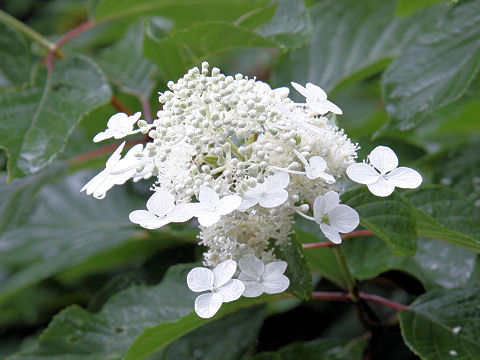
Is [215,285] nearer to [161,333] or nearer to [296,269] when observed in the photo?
[296,269]

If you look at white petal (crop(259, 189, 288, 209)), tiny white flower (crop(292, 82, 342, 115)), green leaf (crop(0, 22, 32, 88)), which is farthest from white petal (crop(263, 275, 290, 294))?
green leaf (crop(0, 22, 32, 88))

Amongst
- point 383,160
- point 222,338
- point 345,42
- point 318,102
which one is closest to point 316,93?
point 318,102

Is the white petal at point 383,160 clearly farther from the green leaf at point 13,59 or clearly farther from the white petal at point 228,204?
the green leaf at point 13,59

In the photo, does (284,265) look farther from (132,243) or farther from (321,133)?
(132,243)

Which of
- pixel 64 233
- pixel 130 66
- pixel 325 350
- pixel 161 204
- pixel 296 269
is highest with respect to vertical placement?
pixel 161 204

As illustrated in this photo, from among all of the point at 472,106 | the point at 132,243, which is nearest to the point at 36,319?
the point at 132,243

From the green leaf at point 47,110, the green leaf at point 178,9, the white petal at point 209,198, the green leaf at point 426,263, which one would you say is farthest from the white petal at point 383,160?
the green leaf at point 178,9
